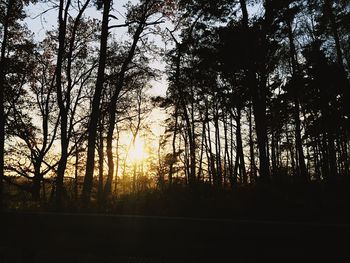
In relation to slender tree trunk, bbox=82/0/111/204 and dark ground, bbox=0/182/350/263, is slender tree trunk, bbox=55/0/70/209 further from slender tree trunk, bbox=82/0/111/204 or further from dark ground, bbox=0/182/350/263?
dark ground, bbox=0/182/350/263

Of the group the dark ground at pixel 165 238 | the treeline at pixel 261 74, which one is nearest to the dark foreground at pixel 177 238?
the dark ground at pixel 165 238

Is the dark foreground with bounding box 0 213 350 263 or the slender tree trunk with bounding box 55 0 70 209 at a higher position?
the slender tree trunk with bounding box 55 0 70 209

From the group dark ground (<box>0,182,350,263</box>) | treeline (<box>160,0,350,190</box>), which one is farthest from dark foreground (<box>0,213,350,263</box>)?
treeline (<box>160,0,350,190</box>)

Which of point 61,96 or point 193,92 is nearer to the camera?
point 61,96

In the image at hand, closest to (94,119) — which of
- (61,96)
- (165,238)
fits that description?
(61,96)

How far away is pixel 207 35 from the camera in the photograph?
1622 centimetres

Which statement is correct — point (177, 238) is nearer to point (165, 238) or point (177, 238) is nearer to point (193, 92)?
point (165, 238)

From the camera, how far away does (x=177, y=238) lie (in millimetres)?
2709

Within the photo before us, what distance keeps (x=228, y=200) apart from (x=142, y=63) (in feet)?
34.7

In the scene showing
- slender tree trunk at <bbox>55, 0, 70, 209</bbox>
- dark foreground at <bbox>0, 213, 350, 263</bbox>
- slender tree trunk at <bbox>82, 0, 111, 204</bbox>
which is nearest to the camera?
dark foreground at <bbox>0, 213, 350, 263</bbox>

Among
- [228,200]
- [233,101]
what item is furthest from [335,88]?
[228,200]

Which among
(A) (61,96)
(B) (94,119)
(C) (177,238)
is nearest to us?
(C) (177,238)

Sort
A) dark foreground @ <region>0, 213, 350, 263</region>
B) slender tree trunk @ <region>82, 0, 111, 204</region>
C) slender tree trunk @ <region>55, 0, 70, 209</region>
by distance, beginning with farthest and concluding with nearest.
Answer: slender tree trunk @ <region>55, 0, 70, 209</region> < slender tree trunk @ <region>82, 0, 111, 204</region> < dark foreground @ <region>0, 213, 350, 263</region>

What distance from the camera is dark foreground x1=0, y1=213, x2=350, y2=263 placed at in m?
2.38
